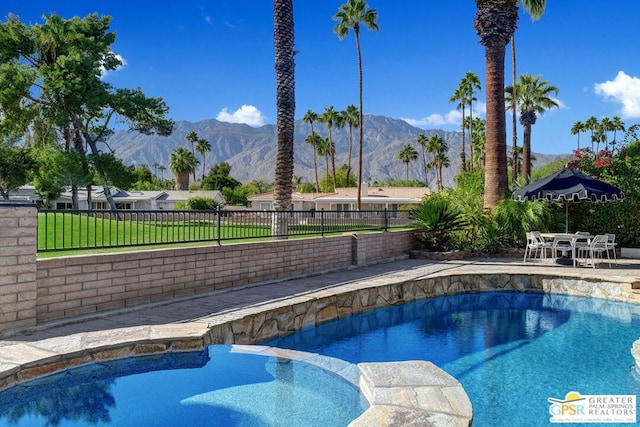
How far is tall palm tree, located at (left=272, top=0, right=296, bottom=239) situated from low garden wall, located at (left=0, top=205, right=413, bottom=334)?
281 cm

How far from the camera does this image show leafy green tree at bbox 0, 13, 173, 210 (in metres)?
24.2

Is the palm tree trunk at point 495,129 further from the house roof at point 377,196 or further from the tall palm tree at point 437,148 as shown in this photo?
the tall palm tree at point 437,148

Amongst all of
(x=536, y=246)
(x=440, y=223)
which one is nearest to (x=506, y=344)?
(x=536, y=246)

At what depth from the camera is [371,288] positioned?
9.98 metres

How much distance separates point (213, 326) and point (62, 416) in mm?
2237

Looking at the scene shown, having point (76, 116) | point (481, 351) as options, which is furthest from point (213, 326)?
point (76, 116)

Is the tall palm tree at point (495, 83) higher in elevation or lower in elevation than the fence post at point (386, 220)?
higher

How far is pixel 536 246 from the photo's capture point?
14383 millimetres

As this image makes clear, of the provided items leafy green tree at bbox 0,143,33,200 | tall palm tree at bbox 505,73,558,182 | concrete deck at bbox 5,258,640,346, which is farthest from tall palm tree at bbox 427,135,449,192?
concrete deck at bbox 5,258,640,346

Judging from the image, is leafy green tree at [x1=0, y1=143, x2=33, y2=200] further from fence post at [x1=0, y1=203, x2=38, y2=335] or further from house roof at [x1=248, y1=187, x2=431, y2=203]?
house roof at [x1=248, y1=187, x2=431, y2=203]

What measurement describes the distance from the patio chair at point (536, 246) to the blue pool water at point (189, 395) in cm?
1118

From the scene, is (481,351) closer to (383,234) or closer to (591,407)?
(591,407)

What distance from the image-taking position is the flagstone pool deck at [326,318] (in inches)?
165

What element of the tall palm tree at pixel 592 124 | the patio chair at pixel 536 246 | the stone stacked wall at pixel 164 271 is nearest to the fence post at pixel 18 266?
the stone stacked wall at pixel 164 271
